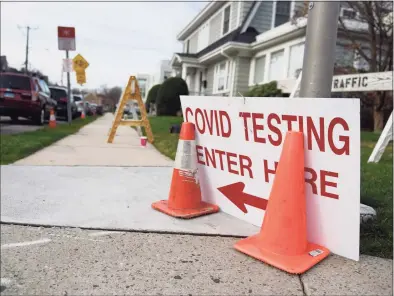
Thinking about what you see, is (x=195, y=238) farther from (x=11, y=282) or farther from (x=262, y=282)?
(x=11, y=282)

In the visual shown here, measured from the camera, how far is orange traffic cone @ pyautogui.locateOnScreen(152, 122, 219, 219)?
127 inches

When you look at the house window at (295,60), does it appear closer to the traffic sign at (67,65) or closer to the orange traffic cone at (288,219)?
the traffic sign at (67,65)

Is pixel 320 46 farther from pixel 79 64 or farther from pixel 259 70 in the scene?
pixel 259 70

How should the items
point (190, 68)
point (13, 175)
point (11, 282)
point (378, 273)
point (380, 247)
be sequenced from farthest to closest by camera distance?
point (190, 68)
point (13, 175)
point (380, 247)
point (378, 273)
point (11, 282)

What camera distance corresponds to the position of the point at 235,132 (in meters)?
3.10

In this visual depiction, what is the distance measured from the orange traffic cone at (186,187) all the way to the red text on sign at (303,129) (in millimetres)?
611

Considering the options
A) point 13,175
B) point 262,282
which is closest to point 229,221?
point 262,282

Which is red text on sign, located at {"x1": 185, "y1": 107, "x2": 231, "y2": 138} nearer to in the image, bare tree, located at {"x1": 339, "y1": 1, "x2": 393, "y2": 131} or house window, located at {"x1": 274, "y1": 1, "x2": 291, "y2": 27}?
bare tree, located at {"x1": 339, "y1": 1, "x2": 393, "y2": 131}

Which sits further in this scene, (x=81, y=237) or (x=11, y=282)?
(x=81, y=237)

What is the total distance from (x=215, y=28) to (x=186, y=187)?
21.7 metres

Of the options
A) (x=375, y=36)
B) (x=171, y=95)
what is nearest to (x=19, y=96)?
(x=171, y=95)

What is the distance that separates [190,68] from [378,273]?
2541 cm

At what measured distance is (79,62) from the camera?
12.7 m

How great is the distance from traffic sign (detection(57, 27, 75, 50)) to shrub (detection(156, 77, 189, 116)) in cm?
1159
